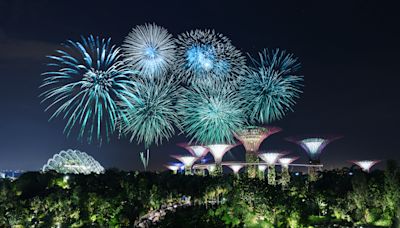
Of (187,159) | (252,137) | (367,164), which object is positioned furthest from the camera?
(187,159)

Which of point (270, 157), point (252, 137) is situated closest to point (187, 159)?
point (270, 157)

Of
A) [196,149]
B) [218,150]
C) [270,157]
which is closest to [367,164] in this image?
[270,157]

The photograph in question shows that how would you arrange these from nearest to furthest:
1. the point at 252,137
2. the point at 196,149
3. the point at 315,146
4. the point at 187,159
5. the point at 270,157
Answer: the point at 252,137 → the point at 315,146 → the point at 270,157 → the point at 196,149 → the point at 187,159

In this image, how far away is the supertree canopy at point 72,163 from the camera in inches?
3174

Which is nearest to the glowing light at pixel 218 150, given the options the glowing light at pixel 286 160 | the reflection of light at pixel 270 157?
the reflection of light at pixel 270 157

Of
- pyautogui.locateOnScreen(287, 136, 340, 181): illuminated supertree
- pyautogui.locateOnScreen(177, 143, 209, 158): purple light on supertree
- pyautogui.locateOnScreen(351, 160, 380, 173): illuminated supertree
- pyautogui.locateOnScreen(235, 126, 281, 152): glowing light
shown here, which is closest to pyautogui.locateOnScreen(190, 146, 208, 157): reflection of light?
pyautogui.locateOnScreen(177, 143, 209, 158): purple light on supertree

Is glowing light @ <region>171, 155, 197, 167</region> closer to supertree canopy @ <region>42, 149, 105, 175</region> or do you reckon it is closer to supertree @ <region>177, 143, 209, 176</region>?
supertree @ <region>177, 143, 209, 176</region>

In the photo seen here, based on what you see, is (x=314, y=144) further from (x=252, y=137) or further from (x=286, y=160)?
(x=286, y=160)

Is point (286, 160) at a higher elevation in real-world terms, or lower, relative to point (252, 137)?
lower

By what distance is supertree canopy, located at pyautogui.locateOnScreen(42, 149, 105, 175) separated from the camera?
3174 inches

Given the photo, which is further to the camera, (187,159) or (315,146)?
(187,159)

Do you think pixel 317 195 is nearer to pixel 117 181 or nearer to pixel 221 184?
pixel 221 184

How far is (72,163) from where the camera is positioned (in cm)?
8500

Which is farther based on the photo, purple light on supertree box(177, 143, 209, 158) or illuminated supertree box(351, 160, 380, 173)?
purple light on supertree box(177, 143, 209, 158)
